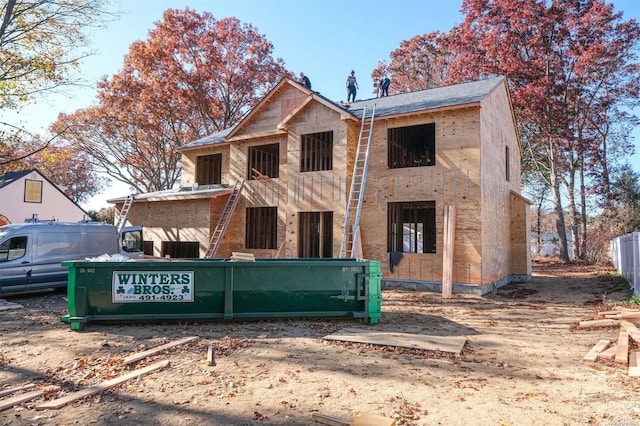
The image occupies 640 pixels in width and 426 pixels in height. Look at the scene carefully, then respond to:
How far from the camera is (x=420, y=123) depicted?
13.7m

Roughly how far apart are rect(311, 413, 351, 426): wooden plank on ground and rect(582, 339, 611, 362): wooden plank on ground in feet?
13.9

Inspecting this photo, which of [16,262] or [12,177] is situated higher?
[12,177]

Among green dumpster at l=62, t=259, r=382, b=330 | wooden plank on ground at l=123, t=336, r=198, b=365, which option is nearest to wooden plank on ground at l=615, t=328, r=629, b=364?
green dumpster at l=62, t=259, r=382, b=330

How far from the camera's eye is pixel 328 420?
3.64 m

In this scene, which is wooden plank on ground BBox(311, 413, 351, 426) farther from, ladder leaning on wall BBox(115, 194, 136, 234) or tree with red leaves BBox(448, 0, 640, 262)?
tree with red leaves BBox(448, 0, 640, 262)

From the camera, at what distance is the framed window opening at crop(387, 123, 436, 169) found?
14688mm

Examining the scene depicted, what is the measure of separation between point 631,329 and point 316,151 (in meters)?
11.6

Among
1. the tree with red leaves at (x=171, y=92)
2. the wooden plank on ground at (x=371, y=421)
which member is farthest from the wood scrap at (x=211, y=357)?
the tree with red leaves at (x=171, y=92)

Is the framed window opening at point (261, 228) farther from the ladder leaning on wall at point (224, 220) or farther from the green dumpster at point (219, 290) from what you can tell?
the green dumpster at point (219, 290)

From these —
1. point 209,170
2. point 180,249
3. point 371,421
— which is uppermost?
point 209,170

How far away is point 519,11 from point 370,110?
1469 centimetres

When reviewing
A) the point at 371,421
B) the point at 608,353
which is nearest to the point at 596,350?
the point at 608,353

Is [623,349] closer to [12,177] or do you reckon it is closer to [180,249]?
[180,249]

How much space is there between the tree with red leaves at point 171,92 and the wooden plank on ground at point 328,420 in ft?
72.0
